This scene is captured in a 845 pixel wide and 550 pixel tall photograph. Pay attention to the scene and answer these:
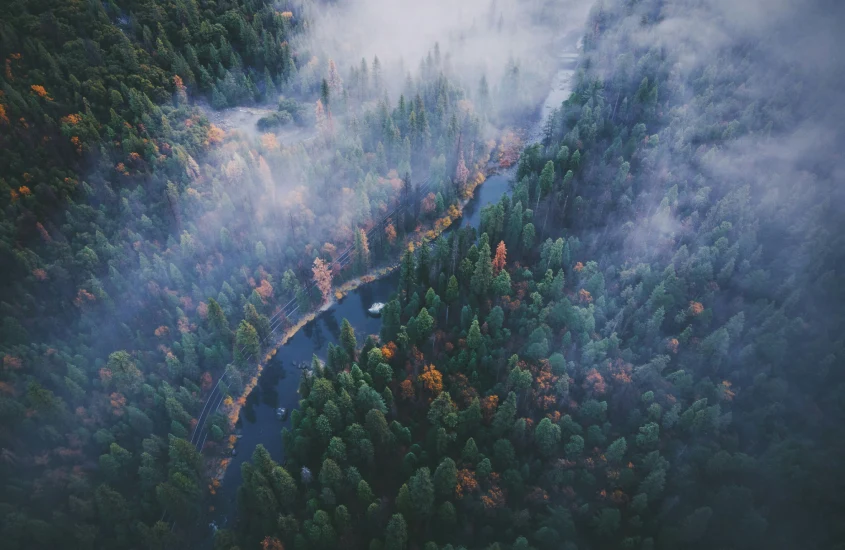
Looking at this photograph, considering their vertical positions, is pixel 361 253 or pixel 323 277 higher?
pixel 361 253

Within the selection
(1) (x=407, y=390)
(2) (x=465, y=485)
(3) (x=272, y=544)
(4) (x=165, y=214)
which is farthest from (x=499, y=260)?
(4) (x=165, y=214)

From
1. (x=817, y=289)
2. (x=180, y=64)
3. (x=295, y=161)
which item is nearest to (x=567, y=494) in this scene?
(x=817, y=289)

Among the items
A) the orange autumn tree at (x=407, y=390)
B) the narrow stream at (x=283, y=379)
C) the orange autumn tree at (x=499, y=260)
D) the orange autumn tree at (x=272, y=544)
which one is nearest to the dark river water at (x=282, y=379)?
the narrow stream at (x=283, y=379)

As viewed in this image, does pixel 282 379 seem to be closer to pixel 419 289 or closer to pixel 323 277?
pixel 323 277

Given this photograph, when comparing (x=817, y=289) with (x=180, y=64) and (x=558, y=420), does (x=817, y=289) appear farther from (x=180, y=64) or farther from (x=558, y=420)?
(x=180, y=64)

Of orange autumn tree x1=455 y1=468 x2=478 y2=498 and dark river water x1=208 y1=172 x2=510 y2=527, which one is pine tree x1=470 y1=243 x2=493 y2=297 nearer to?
dark river water x1=208 y1=172 x2=510 y2=527

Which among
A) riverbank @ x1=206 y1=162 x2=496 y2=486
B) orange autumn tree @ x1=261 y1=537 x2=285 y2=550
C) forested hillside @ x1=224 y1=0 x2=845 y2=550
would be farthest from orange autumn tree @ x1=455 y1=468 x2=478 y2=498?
riverbank @ x1=206 y1=162 x2=496 y2=486

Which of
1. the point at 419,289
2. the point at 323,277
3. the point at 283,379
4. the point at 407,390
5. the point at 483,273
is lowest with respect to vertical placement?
the point at 283,379
